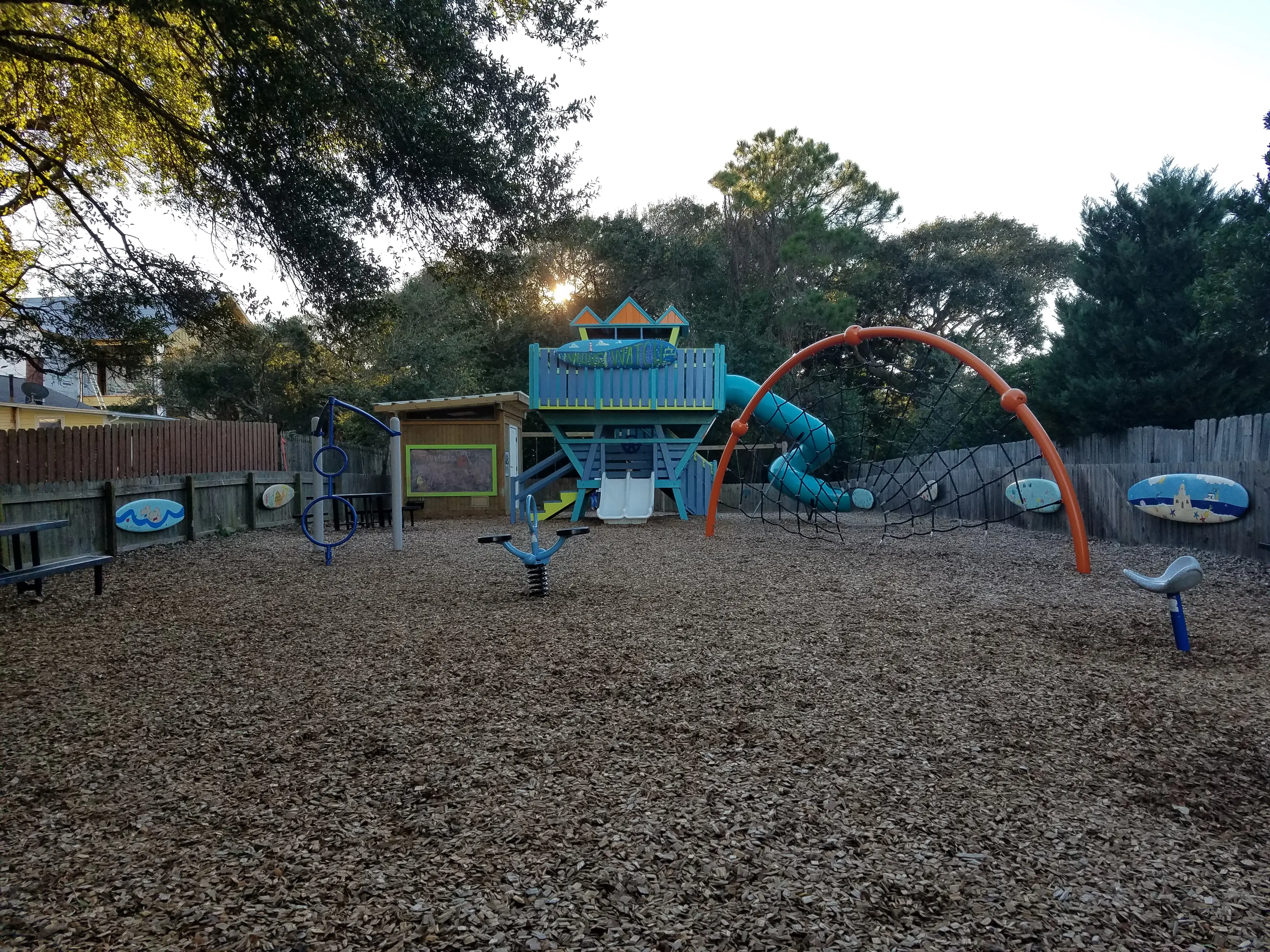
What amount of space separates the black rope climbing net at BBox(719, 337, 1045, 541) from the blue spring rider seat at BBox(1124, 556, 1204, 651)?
4.48 meters

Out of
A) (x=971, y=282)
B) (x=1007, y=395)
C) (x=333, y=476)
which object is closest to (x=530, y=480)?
(x=333, y=476)

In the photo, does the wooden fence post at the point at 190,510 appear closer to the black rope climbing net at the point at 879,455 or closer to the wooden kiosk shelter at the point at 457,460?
the wooden kiosk shelter at the point at 457,460

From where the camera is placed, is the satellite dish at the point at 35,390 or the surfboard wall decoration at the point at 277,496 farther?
the satellite dish at the point at 35,390

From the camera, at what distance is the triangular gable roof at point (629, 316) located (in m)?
15.6

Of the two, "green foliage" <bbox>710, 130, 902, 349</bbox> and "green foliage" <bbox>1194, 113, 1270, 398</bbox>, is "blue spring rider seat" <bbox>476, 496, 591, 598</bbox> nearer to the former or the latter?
"green foliage" <bbox>1194, 113, 1270, 398</bbox>

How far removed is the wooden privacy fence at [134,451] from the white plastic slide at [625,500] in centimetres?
611

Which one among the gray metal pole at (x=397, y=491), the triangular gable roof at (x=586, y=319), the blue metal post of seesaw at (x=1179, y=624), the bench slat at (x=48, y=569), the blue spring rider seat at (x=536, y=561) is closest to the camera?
the blue metal post of seesaw at (x=1179, y=624)

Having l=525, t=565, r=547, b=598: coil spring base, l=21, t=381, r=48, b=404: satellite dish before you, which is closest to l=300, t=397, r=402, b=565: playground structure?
l=525, t=565, r=547, b=598: coil spring base

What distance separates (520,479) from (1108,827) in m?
14.0

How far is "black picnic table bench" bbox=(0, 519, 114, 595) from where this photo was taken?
5988mm

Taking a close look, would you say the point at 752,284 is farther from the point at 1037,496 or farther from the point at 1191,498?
the point at 1191,498

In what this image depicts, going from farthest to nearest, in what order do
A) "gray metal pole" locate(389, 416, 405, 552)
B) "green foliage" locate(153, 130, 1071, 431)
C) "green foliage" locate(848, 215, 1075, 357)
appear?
"green foliage" locate(848, 215, 1075, 357), "green foliage" locate(153, 130, 1071, 431), "gray metal pole" locate(389, 416, 405, 552)

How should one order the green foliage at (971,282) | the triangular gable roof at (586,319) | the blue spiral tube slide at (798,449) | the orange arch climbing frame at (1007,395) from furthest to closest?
the green foliage at (971,282)
the triangular gable roof at (586,319)
the blue spiral tube slide at (798,449)
the orange arch climbing frame at (1007,395)

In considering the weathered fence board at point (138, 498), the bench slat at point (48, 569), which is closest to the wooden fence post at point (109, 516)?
the weathered fence board at point (138, 498)
